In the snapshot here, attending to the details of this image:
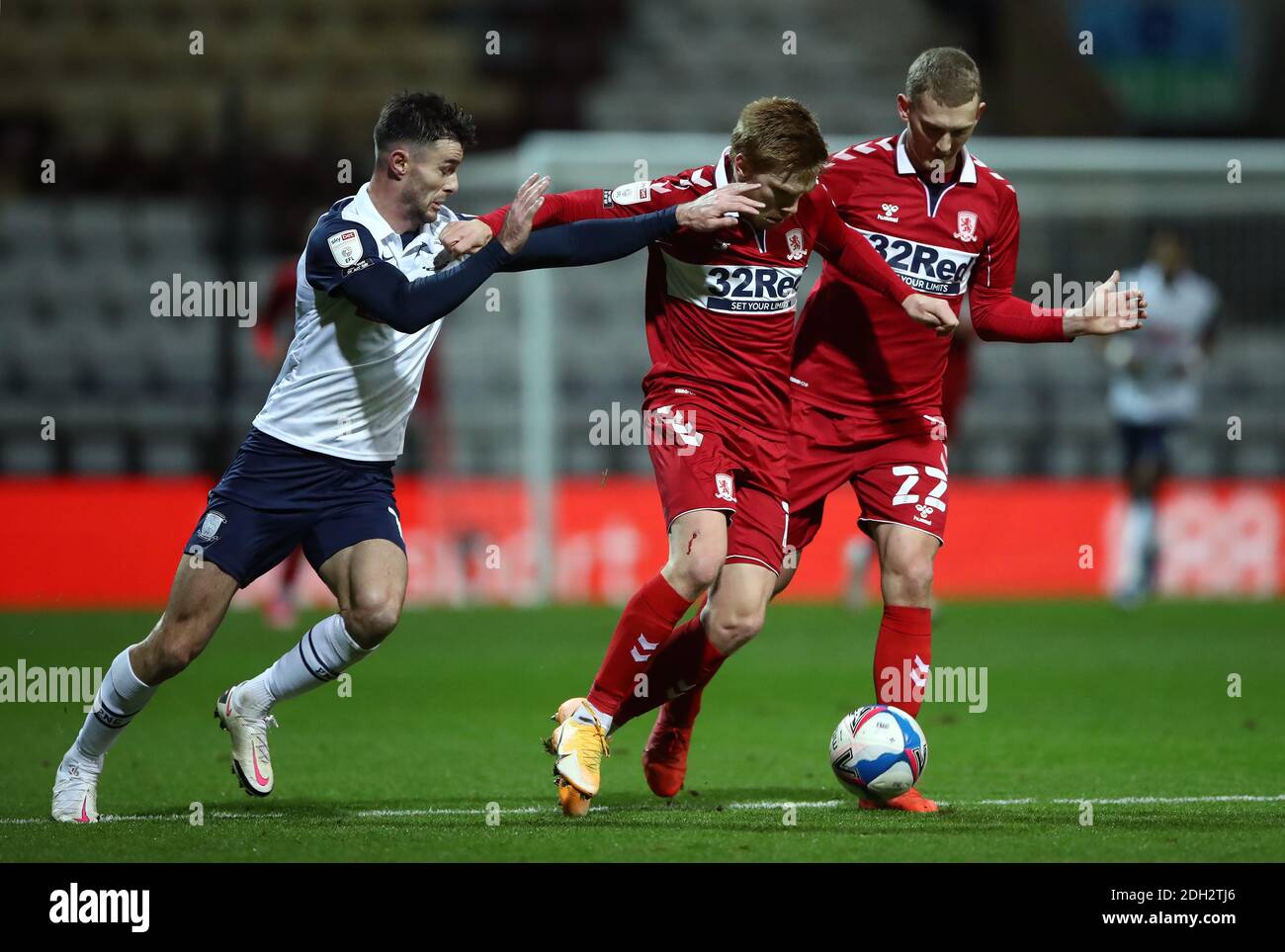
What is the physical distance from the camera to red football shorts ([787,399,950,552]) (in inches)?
229

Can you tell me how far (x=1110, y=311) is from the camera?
5469 millimetres

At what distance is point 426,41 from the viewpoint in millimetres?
18766

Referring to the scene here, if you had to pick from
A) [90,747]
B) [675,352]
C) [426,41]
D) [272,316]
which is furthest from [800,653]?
[426,41]

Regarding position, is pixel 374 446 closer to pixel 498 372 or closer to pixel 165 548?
pixel 165 548

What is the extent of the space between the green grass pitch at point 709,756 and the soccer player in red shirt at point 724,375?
20.6 inches

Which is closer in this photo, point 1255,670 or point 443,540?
point 1255,670

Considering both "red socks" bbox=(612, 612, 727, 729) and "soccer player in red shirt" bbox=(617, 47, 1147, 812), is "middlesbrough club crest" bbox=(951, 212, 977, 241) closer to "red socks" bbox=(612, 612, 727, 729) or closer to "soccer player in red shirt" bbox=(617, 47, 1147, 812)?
"soccer player in red shirt" bbox=(617, 47, 1147, 812)

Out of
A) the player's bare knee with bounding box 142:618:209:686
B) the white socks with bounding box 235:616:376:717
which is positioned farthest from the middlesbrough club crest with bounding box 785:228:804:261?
the player's bare knee with bounding box 142:618:209:686

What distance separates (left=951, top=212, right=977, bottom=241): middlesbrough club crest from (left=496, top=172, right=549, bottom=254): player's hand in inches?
59.8

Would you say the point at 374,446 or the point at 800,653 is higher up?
the point at 374,446

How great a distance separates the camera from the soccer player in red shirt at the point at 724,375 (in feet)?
17.5

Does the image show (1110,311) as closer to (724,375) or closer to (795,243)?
(795,243)

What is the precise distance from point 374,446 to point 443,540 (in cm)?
820

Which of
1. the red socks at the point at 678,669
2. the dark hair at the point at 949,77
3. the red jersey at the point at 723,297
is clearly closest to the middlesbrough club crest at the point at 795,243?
the red jersey at the point at 723,297
